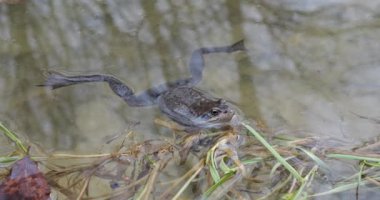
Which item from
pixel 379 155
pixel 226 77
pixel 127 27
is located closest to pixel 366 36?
pixel 226 77

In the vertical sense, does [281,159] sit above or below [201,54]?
below

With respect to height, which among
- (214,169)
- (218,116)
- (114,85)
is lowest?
(214,169)

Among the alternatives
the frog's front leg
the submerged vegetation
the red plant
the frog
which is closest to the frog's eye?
the frog

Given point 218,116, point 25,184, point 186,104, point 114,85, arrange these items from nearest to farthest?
point 25,184 → point 218,116 → point 186,104 → point 114,85

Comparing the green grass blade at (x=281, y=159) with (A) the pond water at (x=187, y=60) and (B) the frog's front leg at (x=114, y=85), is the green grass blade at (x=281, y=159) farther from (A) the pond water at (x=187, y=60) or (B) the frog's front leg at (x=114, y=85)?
(B) the frog's front leg at (x=114, y=85)

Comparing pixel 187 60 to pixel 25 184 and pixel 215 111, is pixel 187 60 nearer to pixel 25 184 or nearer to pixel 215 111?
pixel 215 111

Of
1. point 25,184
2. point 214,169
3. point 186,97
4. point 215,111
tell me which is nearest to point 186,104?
point 186,97

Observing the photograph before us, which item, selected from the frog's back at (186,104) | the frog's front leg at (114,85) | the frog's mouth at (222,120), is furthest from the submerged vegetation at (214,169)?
the frog's front leg at (114,85)

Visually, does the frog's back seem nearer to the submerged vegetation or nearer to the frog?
the frog
